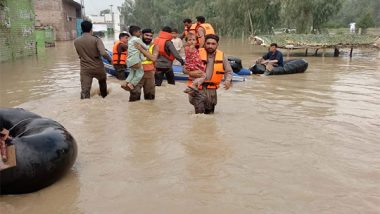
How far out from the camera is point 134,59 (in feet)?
23.9

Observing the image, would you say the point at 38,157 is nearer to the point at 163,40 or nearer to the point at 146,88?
the point at 146,88

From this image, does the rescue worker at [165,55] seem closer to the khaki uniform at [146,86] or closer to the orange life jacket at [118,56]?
the khaki uniform at [146,86]

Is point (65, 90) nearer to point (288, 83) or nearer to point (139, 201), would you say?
point (288, 83)

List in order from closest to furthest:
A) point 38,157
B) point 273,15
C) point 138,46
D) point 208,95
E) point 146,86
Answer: point 38,157 → point 208,95 → point 138,46 → point 146,86 → point 273,15

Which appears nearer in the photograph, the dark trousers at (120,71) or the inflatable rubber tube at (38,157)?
the inflatable rubber tube at (38,157)

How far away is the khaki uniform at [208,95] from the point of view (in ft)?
20.5

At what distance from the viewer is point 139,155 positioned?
4.84m

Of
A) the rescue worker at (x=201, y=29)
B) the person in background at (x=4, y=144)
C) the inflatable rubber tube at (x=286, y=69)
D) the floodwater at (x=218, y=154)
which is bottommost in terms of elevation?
the floodwater at (x=218, y=154)

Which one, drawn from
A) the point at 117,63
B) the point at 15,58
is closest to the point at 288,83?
the point at 117,63

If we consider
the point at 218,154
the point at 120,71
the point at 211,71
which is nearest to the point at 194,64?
the point at 211,71

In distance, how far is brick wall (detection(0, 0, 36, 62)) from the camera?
1644cm

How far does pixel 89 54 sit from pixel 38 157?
401 cm

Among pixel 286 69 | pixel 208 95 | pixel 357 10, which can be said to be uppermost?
pixel 357 10

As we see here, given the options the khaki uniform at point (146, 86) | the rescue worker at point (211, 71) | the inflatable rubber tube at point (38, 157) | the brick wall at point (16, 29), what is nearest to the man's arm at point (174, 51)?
the khaki uniform at point (146, 86)
